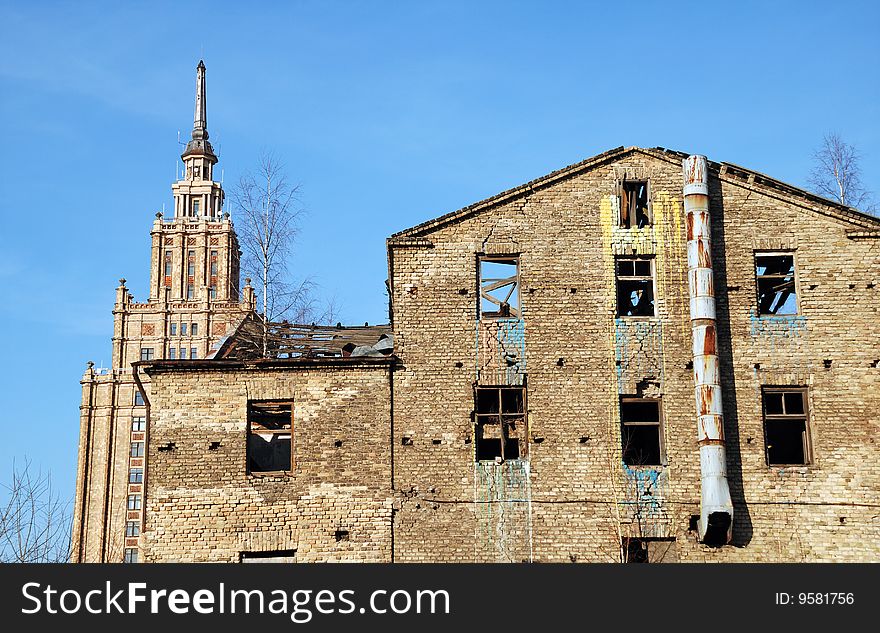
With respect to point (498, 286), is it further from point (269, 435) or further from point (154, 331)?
point (154, 331)

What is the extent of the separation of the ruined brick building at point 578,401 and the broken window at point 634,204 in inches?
2.3

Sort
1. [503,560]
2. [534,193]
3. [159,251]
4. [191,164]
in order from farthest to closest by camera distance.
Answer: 1. [191,164]
2. [159,251]
3. [534,193]
4. [503,560]

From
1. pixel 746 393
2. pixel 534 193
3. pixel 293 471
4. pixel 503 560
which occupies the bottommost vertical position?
pixel 503 560

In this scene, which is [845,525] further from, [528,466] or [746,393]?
[528,466]

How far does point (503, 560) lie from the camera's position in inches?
827

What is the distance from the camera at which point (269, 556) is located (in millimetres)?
21266

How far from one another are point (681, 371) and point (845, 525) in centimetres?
422

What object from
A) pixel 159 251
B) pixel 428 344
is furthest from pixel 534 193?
pixel 159 251

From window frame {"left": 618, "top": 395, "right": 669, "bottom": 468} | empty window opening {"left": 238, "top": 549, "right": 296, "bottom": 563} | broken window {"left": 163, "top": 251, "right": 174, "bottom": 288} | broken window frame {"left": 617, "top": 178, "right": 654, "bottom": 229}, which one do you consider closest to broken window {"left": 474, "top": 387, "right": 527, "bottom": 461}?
window frame {"left": 618, "top": 395, "right": 669, "bottom": 468}

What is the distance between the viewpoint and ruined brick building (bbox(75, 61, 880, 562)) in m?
21.2

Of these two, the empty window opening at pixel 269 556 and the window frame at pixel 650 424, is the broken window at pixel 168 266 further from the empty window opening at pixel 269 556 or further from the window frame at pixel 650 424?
the window frame at pixel 650 424

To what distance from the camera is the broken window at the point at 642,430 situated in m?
22.0

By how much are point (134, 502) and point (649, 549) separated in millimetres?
81944

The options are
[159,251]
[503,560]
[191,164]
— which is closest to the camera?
[503,560]
